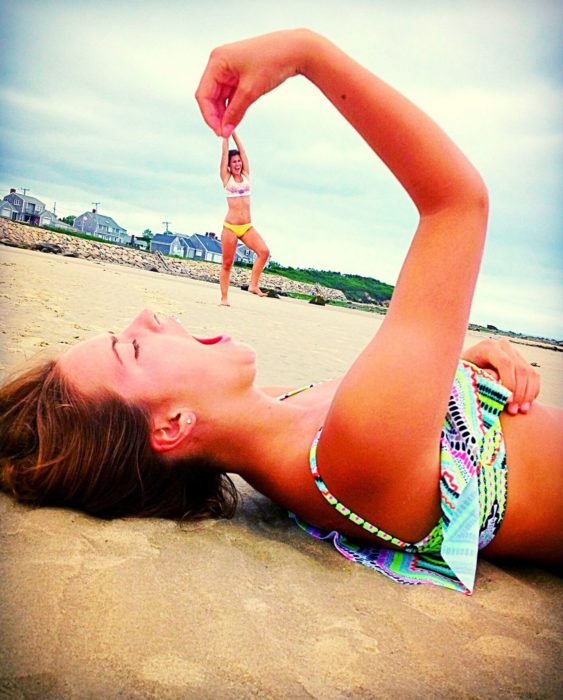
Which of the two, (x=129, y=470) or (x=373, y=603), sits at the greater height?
(x=129, y=470)

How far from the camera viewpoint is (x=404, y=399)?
1542mm

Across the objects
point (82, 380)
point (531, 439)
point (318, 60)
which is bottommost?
point (82, 380)

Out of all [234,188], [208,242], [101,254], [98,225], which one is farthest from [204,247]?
[234,188]

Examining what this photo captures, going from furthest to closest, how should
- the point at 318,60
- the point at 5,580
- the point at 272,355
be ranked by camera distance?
1. the point at 272,355
2. the point at 318,60
3. the point at 5,580

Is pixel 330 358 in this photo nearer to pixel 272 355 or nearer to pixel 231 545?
pixel 272 355

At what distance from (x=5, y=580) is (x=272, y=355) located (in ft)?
13.7

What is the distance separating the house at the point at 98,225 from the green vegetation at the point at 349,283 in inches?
1216

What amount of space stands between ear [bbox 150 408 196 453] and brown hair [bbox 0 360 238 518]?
30 mm

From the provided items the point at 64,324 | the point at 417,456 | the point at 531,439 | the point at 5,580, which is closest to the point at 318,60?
the point at 417,456

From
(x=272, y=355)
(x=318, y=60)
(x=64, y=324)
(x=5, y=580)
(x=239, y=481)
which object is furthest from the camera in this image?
(x=272, y=355)

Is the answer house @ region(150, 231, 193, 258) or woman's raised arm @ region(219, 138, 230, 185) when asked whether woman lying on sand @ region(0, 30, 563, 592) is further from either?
house @ region(150, 231, 193, 258)

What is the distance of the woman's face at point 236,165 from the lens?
11.0 meters

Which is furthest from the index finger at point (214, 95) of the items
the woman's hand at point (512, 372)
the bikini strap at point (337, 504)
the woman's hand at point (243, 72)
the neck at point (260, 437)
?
the woman's hand at point (512, 372)

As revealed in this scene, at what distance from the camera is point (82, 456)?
187cm
